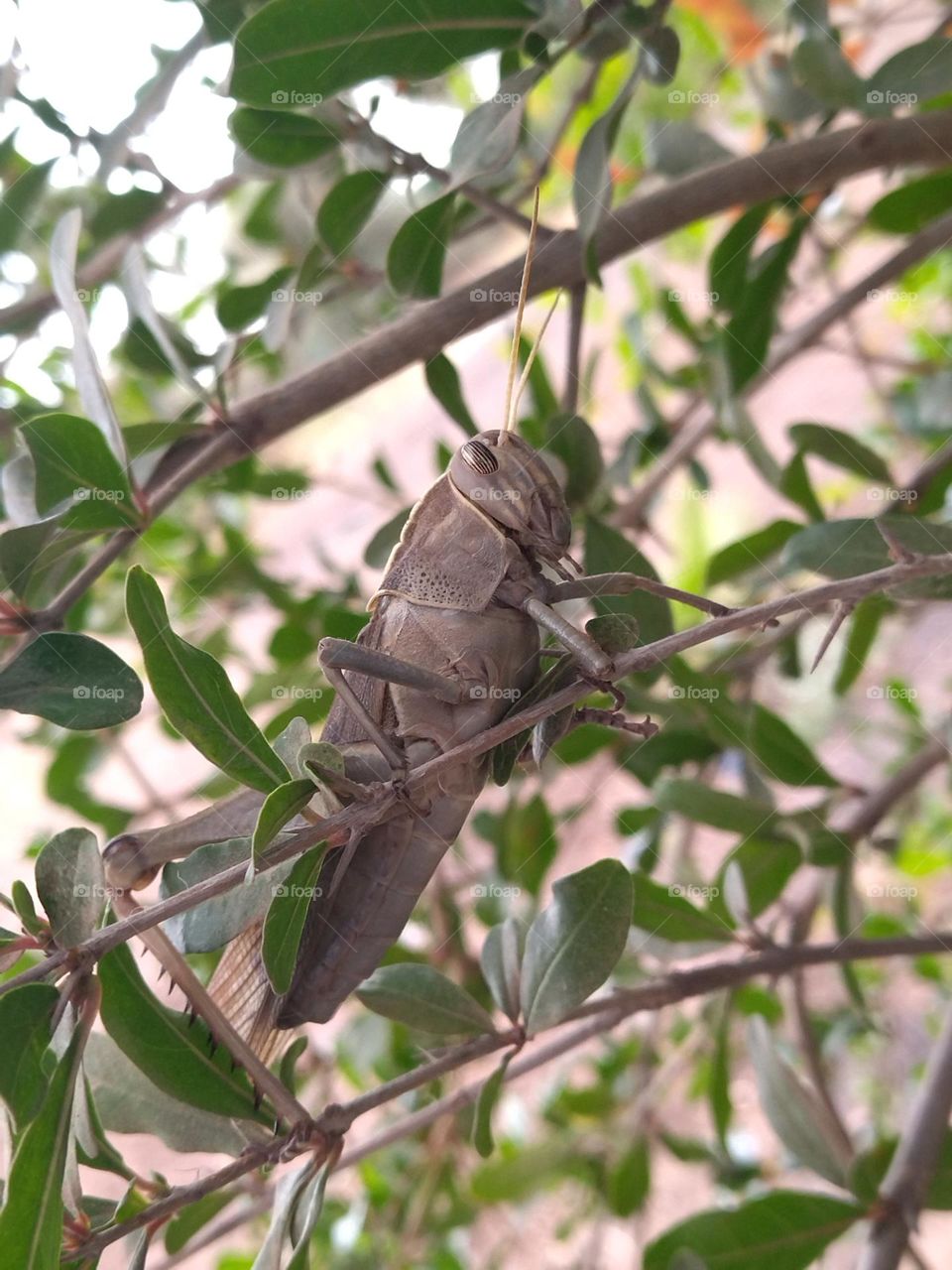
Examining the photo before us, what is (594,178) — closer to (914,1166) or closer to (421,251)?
(421,251)

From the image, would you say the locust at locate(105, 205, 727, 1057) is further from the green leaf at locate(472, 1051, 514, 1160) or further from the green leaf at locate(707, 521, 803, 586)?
the green leaf at locate(707, 521, 803, 586)

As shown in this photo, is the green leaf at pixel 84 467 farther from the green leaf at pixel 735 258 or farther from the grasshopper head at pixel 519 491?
the green leaf at pixel 735 258

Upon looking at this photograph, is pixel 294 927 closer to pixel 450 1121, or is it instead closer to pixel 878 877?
pixel 450 1121

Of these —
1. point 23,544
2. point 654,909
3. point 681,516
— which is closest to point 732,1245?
point 654,909

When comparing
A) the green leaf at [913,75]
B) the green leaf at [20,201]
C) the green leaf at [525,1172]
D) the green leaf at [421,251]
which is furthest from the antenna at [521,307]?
the green leaf at [525,1172]

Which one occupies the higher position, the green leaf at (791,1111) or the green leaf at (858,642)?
the green leaf at (858,642)

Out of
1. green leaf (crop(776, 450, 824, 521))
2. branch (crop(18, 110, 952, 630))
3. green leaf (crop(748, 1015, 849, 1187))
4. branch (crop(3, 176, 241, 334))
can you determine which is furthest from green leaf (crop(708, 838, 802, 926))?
branch (crop(3, 176, 241, 334))
